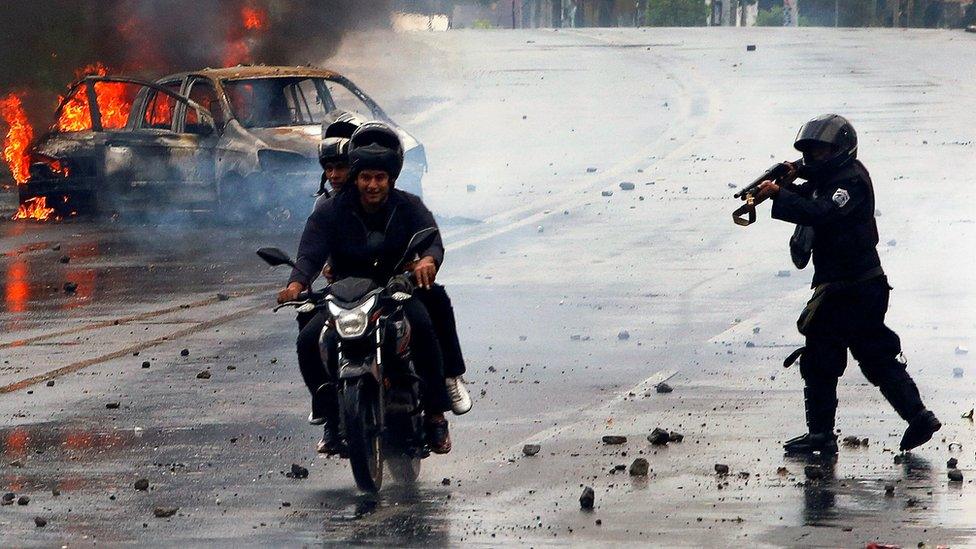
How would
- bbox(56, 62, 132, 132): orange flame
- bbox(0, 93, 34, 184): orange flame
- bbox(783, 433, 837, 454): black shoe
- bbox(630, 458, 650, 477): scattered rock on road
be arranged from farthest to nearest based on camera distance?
bbox(0, 93, 34, 184): orange flame < bbox(56, 62, 132, 132): orange flame < bbox(783, 433, 837, 454): black shoe < bbox(630, 458, 650, 477): scattered rock on road

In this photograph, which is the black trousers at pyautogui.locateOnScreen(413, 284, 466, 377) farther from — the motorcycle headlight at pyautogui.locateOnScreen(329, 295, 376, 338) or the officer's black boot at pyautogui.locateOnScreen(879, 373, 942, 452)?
the officer's black boot at pyautogui.locateOnScreen(879, 373, 942, 452)

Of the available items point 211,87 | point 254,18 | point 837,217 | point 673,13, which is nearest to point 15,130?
point 254,18

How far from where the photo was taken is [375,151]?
340 inches

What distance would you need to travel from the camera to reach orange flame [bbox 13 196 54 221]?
21.6 m

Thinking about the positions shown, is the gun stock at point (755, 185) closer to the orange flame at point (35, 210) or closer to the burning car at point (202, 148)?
the burning car at point (202, 148)

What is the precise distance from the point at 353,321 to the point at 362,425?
1.37ft

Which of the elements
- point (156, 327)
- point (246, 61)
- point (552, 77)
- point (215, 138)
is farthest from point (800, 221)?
point (552, 77)

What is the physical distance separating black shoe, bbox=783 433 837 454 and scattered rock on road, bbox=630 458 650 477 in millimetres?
780

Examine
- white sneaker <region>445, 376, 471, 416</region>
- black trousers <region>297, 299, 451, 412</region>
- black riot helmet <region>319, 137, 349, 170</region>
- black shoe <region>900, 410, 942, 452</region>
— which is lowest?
black shoe <region>900, 410, 942, 452</region>

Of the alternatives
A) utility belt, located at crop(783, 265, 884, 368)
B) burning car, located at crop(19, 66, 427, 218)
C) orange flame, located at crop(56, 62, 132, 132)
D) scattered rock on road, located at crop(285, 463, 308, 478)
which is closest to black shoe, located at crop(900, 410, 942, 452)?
utility belt, located at crop(783, 265, 884, 368)

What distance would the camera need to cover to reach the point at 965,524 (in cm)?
766

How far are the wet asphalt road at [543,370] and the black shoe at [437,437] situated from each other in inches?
6.3

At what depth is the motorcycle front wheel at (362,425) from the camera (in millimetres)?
8133

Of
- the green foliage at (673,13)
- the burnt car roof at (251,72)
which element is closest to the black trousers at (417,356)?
the burnt car roof at (251,72)
